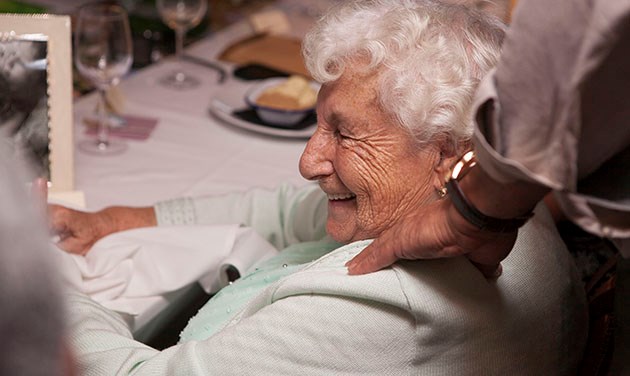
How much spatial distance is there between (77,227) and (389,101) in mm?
673

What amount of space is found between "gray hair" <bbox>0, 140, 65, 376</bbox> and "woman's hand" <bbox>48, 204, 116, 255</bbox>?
1.00 meters

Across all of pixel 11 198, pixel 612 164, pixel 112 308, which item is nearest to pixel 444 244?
pixel 612 164

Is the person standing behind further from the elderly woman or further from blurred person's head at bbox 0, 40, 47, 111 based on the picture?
blurred person's head at bbox 0, 40, 47, 111

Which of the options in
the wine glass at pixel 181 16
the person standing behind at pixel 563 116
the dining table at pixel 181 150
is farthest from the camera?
the wine glass at pixel 181 16

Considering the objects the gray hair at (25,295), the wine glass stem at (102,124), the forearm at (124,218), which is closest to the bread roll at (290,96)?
the wine glass stem at (102,124)

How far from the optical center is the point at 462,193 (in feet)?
3.08

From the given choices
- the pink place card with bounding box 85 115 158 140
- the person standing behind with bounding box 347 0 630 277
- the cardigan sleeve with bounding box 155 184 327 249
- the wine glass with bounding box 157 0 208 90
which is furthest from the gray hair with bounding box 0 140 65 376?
the wine glass with bounding box 157 0 208 90

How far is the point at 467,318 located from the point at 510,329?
86 mm

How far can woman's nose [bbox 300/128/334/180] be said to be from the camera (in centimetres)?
132

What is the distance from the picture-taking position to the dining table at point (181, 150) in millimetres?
1819

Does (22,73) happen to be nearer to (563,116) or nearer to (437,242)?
(437,242)

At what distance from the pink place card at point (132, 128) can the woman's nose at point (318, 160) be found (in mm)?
858

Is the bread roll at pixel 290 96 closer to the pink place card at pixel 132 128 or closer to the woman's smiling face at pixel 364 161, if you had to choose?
the pink place card at pixel 132 128

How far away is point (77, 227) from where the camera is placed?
158cm
